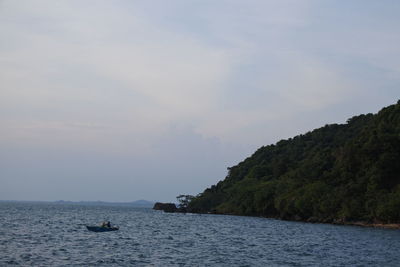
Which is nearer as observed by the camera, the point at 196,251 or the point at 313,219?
the point at 196,251

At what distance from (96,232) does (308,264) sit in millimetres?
38210

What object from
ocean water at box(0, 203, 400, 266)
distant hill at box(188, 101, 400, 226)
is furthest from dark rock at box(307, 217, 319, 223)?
ocean water at box(0, 203, 400, 266)

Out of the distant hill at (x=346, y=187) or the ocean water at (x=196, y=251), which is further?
the distant hill at (x=346, y=187)

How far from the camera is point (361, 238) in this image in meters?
69.9

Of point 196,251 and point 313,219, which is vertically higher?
point 313,219

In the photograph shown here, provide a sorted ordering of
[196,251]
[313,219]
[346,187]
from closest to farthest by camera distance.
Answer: [196,251] < [346,187] < [313,219]

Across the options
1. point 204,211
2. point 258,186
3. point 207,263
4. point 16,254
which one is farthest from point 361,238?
point 204,211

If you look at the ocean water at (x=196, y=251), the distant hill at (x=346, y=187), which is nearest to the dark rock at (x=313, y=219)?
the distant hill at (x=346, y=187)

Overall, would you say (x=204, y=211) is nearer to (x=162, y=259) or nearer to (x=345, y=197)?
(x=345, y=197)

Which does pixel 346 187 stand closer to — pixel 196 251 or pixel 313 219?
pixel 313 219

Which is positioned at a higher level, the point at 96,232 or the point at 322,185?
the point at 322,185

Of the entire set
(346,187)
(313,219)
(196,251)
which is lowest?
(196,251)

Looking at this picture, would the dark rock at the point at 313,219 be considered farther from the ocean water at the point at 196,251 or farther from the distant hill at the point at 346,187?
the ocean water at the point at 196,251

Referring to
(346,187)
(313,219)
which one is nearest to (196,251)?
(346,187)
